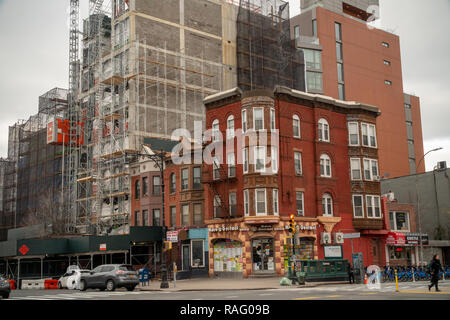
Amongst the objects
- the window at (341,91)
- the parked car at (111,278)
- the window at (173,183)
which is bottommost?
the parked car at (111,278)

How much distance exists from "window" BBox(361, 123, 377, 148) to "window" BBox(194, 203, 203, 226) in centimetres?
1646

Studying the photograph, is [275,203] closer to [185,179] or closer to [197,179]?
[197,179]

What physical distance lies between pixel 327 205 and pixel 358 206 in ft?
11.8

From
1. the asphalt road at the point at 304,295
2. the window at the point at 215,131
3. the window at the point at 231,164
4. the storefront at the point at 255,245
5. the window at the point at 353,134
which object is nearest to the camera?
the asphalt road at the point at 304,295

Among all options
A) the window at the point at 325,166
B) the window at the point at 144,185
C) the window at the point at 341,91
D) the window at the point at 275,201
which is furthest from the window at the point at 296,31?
the window at the point at 275,201

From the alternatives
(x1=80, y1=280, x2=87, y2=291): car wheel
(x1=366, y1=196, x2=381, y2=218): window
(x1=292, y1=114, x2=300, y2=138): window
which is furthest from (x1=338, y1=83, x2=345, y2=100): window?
(x1=80, y1=280, x2=87, y2=291): car wheel

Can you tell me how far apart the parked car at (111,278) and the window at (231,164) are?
558 inches

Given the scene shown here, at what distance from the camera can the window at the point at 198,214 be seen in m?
47.7

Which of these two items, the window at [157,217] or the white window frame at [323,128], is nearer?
the white window frame at [323,128]

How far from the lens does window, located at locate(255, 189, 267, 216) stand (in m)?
41.4

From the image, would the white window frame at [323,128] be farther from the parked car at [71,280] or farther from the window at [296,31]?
the window at [296,31]

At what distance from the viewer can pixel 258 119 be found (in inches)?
1681

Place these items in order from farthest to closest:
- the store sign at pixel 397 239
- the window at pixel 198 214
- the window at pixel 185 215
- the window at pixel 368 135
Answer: the window at pixel 368 135 < the window at pixel 185 215 < the store sign at pixel 397 239 < the window at pixel 198 214

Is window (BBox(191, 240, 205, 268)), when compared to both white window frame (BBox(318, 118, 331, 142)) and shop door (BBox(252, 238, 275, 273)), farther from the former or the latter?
white window frame (BBox(318, 118, 331, 142))
